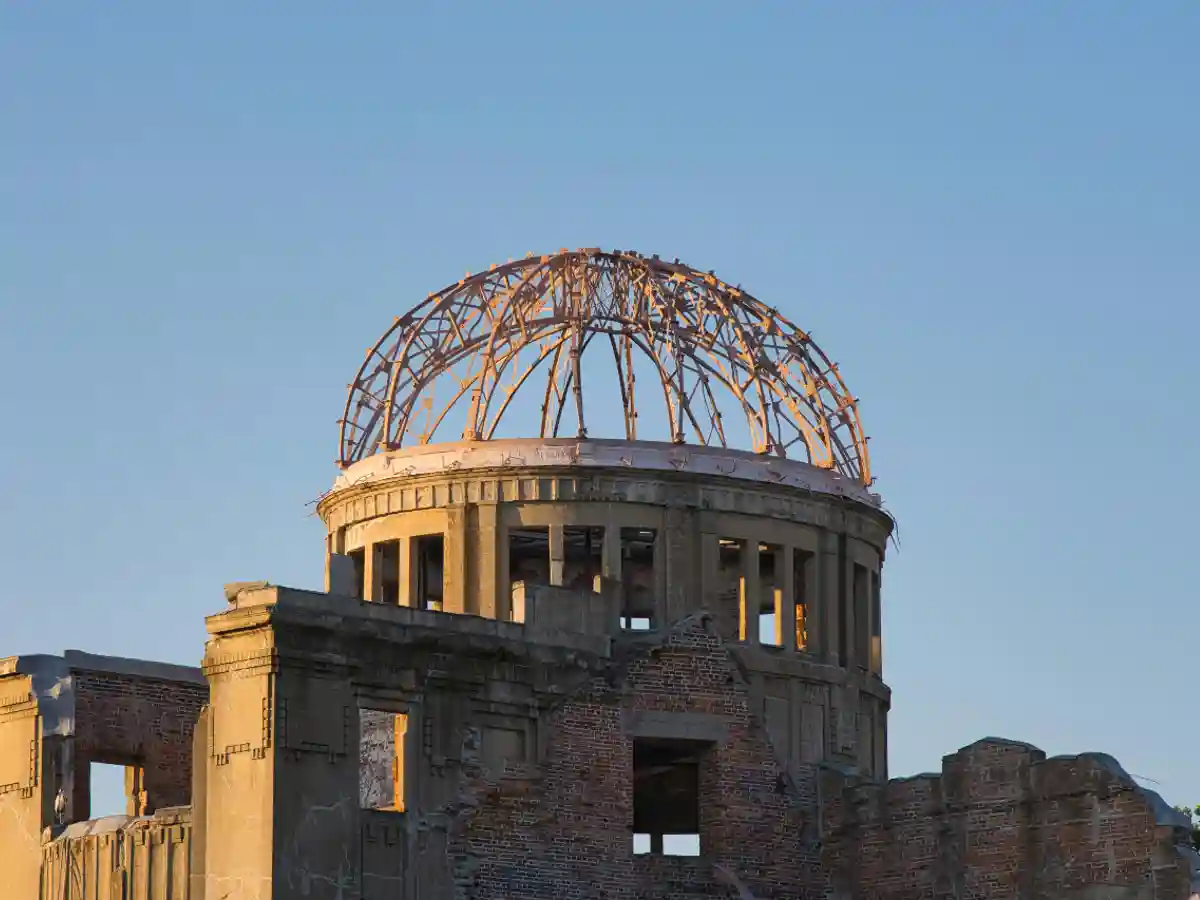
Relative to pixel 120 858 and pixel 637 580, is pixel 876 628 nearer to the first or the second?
pixel 637 580

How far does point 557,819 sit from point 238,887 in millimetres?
5235

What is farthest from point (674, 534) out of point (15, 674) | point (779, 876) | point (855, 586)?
point (15, 674)

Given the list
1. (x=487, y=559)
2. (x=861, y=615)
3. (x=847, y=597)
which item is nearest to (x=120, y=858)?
(x=487, y=559)

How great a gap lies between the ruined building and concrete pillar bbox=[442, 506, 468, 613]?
8cm

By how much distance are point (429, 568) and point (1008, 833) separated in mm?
14393

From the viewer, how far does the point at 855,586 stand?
5622cm

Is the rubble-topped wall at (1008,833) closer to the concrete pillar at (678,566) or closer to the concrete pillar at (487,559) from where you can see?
the concrete pillar at (678,566)

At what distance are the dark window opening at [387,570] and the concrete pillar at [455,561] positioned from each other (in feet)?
4.35

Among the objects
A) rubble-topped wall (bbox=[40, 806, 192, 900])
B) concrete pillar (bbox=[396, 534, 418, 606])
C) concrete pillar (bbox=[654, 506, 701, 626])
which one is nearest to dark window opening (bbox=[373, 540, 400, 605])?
concrete pillar (bbox=[396, 534, 418, 606])

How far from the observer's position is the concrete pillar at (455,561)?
5366 cm

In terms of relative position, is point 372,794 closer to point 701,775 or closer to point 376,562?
point 701,775

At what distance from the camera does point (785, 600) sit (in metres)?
54.4

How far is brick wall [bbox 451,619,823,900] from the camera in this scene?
45.7 metres

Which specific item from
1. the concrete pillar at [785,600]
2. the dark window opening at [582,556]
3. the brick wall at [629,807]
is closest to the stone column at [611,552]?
the dark window opening at [582,556]
